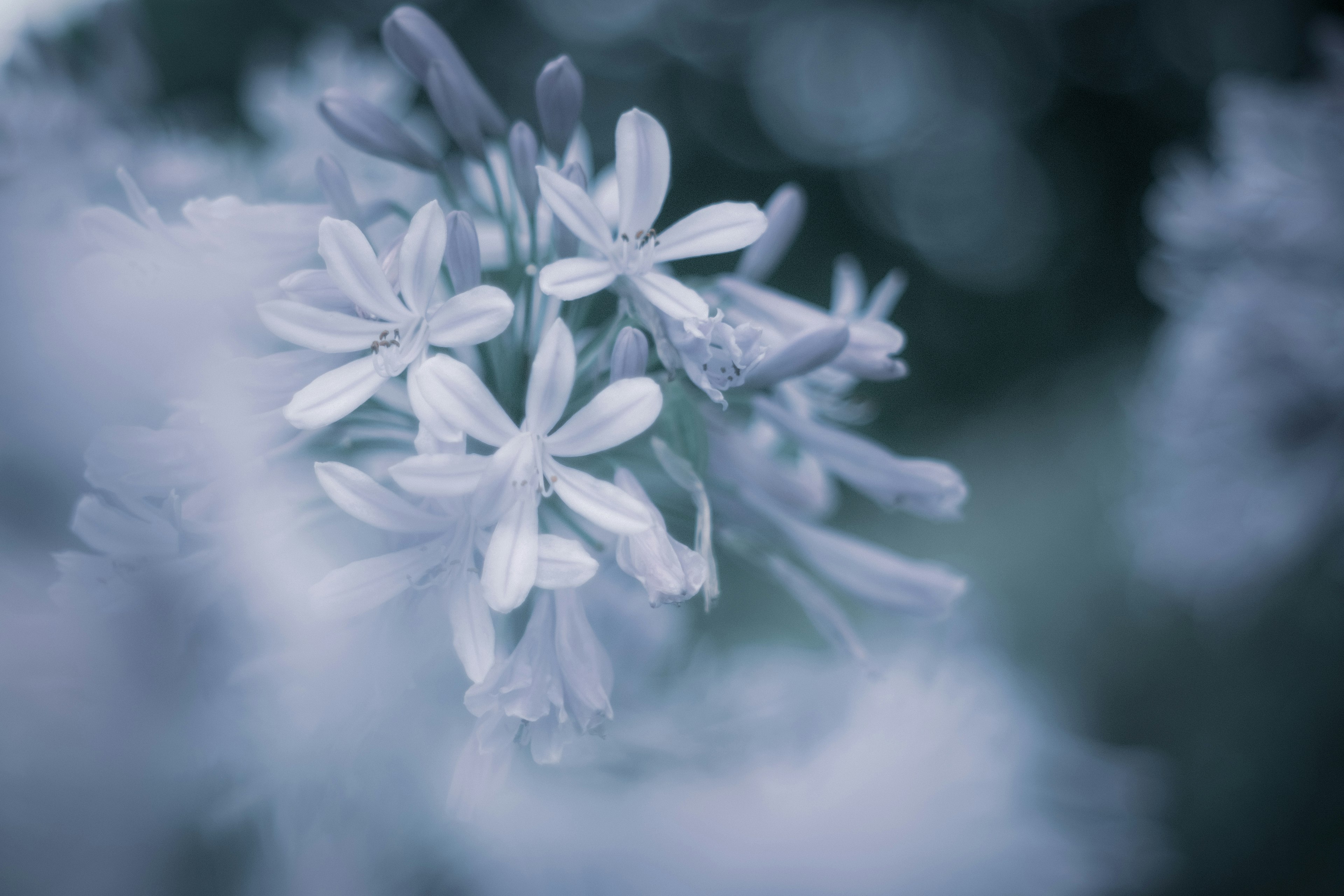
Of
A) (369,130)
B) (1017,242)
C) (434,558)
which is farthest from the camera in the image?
(1017,242)

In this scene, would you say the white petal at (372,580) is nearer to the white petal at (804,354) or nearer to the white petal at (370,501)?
the white petal at (370,501)

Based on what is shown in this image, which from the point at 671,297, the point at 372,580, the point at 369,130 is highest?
the point at 369,130

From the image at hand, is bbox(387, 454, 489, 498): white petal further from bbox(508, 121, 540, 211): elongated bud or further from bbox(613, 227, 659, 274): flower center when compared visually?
bbox(508, 121, 540, 211): elongated bud

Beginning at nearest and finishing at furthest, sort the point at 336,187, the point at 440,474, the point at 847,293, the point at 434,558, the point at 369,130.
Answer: the point at 440,474, the point at 434,558, the point at 336,187, the point at 369,130, the point at 847,293

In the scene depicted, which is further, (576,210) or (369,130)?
(369,130)

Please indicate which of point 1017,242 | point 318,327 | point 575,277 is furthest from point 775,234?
point 1017,242

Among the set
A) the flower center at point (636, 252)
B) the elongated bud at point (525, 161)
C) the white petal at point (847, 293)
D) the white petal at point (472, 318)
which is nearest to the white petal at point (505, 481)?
the white petal at point (472, 318)

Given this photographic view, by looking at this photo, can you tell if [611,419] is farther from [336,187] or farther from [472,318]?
[336,187]
